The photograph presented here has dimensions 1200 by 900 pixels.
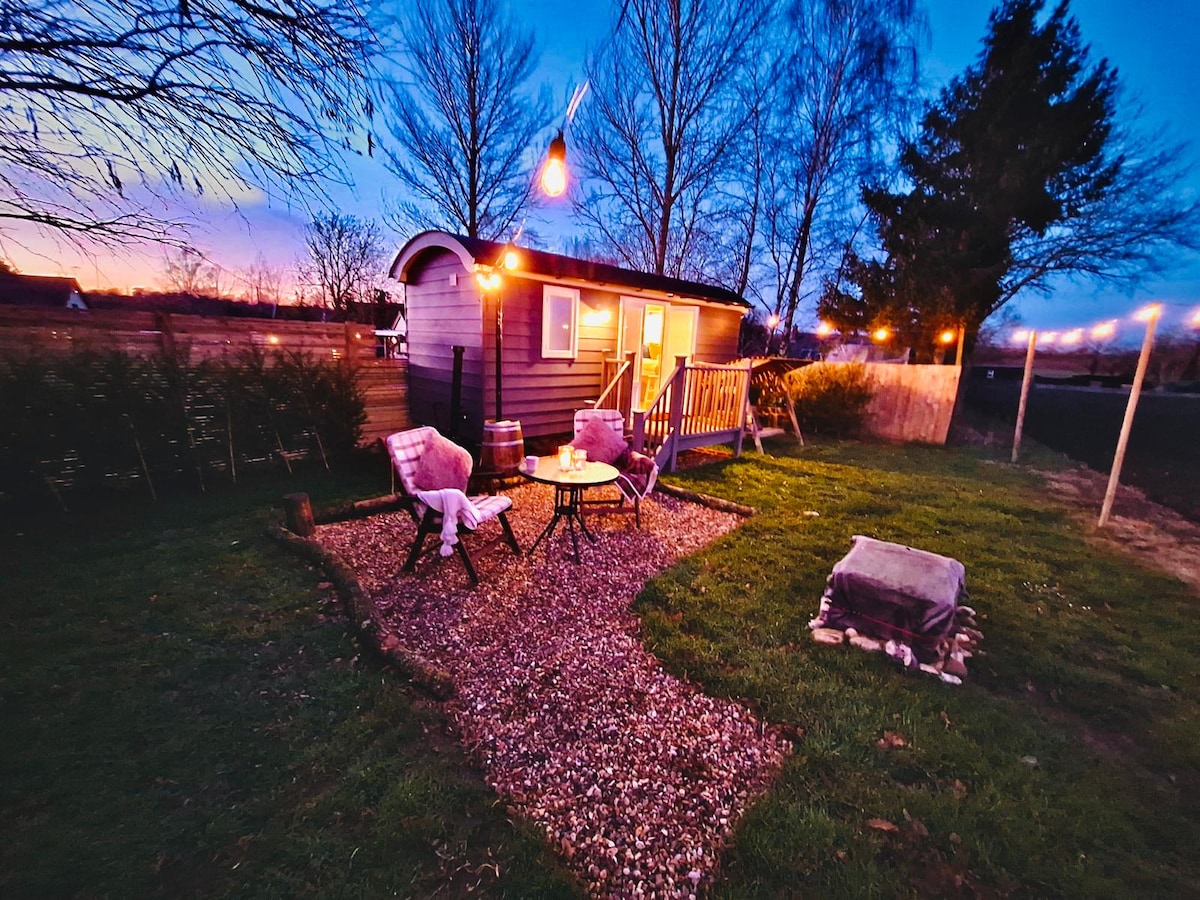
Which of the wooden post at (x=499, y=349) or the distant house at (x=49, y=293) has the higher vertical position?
the distant house at (x=49, y=293)

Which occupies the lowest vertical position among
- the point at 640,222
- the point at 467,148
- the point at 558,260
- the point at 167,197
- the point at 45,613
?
the point at 45,613

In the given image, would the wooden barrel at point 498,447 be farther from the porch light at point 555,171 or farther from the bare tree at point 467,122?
the bare tree at point 467,122

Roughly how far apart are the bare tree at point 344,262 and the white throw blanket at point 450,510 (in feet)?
57.2

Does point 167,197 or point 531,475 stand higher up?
point 167,197

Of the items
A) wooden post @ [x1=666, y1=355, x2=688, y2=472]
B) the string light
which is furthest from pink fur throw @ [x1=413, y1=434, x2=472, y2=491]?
the string light

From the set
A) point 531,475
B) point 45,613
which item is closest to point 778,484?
point 531,475

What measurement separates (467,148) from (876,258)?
11.9m

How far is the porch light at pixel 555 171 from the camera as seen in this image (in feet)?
12.5

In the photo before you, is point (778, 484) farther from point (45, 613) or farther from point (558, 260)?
point (45, 613)

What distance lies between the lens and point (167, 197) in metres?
→ 2.43

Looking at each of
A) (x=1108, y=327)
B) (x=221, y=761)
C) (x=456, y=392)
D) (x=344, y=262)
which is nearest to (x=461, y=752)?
(x=221, y=761)

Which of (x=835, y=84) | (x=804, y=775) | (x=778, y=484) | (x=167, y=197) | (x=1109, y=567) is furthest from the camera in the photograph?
(x=835, y=84)

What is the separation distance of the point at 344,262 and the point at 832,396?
18203 mm

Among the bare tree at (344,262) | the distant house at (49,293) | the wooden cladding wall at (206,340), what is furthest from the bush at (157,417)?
the distant house at (49,293)
